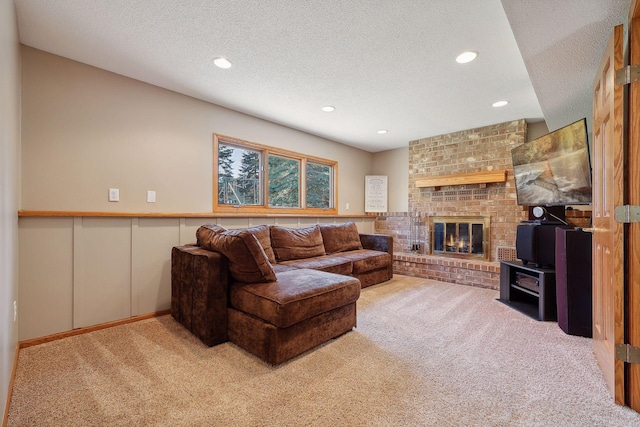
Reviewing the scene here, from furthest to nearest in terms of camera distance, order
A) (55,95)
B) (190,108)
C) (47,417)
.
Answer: (190,108) → (55,95) → (47,417)

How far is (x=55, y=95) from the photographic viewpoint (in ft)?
7.29

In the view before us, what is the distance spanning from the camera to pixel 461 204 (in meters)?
4.33

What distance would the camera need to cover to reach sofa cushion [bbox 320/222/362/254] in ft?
13.3

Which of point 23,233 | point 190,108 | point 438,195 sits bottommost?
point 23,233

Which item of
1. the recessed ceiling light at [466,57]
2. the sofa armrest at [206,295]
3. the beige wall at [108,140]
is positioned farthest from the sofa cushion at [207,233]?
the recessed ceiling light at [466,57]

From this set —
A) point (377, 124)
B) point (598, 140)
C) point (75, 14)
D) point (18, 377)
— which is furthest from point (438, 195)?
point (18, 377)

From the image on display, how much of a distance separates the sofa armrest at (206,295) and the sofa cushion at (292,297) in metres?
0.11

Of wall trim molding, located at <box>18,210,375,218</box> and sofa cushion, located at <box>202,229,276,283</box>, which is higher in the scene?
wall trim molding, located at <box>18,210,375,218</box>

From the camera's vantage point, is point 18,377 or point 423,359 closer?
point 18,377

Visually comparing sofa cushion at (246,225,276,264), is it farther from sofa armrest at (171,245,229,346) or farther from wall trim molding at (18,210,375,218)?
sofa armrest at (171,245,229,346)

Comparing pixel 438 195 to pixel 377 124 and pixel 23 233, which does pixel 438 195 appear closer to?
pixel 377 124

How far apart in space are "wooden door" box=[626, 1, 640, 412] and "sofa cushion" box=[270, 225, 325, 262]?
279 centimetres

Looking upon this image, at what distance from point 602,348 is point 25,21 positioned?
422cm

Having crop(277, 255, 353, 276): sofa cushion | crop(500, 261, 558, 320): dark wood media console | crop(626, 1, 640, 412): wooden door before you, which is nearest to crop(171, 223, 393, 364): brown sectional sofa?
crop(277, 255, 353, 276): sofa cushion
